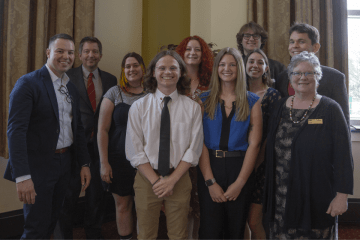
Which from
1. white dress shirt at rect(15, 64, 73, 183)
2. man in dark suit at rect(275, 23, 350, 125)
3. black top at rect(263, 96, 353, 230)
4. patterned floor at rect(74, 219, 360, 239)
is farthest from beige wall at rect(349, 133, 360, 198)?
white dress shirt at rect(15, 64, 73, 183)

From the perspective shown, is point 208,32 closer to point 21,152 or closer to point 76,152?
point 76,152

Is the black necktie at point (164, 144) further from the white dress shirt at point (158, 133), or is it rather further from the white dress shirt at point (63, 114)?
the white dress shirt at point (63, 114)

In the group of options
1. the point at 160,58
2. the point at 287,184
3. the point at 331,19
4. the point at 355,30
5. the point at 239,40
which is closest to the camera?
the point at 287,184

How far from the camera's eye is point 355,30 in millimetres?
3090

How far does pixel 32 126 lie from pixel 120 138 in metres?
0.62

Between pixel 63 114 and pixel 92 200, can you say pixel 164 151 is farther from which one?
pixel 92 200

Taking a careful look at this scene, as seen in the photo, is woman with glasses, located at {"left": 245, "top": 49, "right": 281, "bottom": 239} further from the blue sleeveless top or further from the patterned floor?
the patterned floor

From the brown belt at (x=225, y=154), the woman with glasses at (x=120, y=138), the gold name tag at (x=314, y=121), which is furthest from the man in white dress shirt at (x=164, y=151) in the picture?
the gold name tag at (x=314, y=121)

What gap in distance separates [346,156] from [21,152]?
1.79 m

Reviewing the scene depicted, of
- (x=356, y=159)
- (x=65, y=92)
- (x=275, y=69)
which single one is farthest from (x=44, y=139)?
(x=356, y=159)

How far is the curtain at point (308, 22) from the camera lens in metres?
2.76

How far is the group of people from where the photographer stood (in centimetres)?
146

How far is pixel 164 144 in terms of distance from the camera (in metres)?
1.58

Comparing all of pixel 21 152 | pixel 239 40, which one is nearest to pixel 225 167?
pixel 21 152
